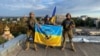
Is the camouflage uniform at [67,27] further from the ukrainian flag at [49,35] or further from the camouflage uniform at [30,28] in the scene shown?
the camouflage uniform at [30,28]

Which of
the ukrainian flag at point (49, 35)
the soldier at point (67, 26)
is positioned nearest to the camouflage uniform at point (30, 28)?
the ukrainian flag at point (49, 35)

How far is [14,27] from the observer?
46.1 m

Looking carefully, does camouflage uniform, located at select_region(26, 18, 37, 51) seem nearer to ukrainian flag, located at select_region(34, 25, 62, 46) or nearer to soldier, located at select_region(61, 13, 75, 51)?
ukrainian flag, located at select_region(34, 25, 62, 46)

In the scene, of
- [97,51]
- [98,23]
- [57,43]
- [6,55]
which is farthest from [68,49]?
[98,23]

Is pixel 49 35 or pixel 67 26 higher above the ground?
pixel 67 26

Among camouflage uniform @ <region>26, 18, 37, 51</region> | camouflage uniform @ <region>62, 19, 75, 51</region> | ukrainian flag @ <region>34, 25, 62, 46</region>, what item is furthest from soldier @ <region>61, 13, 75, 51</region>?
camouflage uniform @ <region>26, 18, 37, 51</region>

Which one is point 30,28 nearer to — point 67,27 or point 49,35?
point 49,35

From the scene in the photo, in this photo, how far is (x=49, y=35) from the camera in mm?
12039

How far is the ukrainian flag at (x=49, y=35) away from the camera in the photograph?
12.0 meters

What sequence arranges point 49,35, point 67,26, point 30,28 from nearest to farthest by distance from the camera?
point 67,26, point 30,28, point 49,35

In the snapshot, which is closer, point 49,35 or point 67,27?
point 67,27

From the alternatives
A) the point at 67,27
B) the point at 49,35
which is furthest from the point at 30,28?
the point at 67,27

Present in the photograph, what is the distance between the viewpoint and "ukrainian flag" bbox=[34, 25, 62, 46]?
12000 mm

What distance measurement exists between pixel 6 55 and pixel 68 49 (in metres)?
3.15
